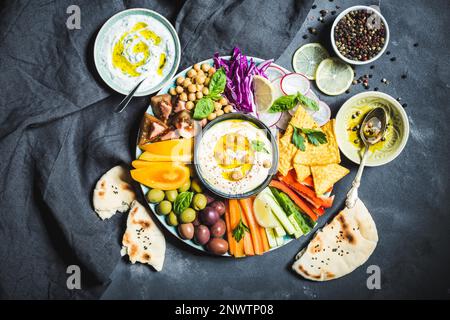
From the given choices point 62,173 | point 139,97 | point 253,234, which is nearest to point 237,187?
point 253,234

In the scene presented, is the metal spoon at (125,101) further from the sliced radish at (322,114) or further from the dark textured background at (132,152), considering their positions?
the sliced radish at (322,114)

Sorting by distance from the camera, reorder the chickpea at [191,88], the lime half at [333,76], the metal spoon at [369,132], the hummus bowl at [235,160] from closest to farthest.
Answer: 1. the hummus bowl at [235,160]
2. the chickpea at [191,88]
3. the metal spoon at [369,132]
4. the lime half at [333,76]

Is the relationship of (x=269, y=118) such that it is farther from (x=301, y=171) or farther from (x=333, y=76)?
(x=333, y=76)

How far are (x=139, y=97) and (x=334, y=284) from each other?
2.18 meters

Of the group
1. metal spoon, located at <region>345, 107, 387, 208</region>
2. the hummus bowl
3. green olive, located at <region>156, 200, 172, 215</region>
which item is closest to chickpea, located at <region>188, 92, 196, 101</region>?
the hummus bowl

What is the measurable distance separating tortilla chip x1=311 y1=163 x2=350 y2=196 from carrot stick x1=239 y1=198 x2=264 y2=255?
0.51 metres

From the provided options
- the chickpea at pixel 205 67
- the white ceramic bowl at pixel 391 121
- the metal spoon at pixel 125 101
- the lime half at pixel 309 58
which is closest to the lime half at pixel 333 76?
the lime half at pixel 309 58

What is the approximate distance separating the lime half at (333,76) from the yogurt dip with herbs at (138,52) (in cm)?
117

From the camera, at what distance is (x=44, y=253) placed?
309 cm

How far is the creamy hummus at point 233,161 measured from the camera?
113 inches

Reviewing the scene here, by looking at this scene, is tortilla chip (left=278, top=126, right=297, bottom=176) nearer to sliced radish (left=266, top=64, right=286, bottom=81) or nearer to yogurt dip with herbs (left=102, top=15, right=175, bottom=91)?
sliced radish (left=266, top=64, right=286, bottom=81)

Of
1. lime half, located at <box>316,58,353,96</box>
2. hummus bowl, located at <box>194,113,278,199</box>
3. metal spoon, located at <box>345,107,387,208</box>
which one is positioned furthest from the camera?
lime half, located at <box>316,58,353,96</box>

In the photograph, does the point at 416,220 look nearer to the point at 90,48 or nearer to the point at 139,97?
the point at 139,97

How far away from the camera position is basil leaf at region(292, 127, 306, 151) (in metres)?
2.93
